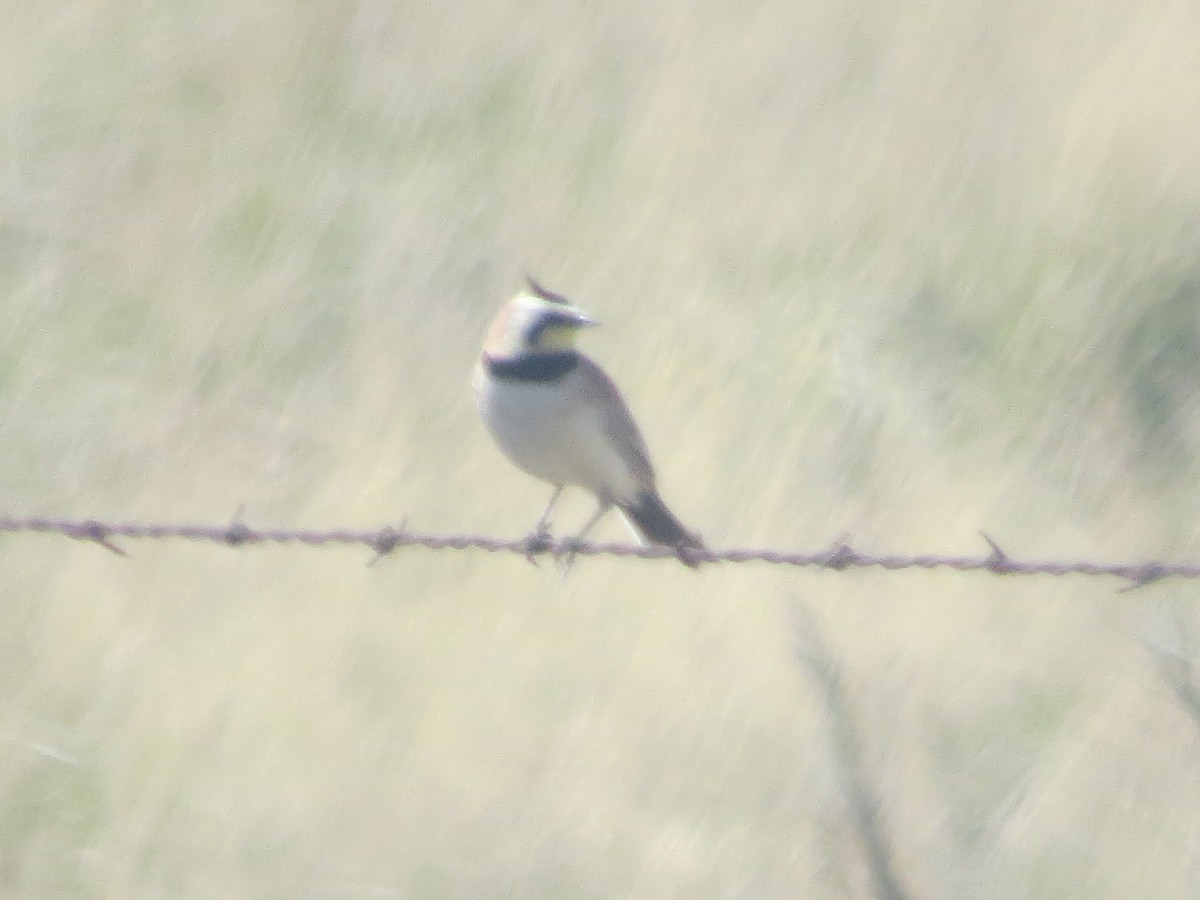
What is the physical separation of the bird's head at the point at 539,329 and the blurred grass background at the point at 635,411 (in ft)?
5.00

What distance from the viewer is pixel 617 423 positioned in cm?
736

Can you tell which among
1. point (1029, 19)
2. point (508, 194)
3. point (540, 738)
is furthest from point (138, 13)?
point (540, 738)

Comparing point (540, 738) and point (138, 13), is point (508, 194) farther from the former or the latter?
point (540, 738)

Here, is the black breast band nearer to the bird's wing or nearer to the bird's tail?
the bird's wing

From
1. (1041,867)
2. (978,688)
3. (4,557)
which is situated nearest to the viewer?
(1041,867)

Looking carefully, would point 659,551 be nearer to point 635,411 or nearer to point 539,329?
point 539,329

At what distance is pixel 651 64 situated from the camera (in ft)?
37.0

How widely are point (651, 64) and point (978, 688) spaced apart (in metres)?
4.65

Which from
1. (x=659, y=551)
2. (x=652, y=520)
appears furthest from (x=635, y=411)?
(x=659, y=551)

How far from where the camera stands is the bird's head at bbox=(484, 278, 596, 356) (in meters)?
7.28

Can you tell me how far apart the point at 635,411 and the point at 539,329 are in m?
2.05

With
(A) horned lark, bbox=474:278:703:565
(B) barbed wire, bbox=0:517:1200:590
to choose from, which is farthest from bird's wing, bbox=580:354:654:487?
(B) barbed wire, bbox=0:517:1200:590

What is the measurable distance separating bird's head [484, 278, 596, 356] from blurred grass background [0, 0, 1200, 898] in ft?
5.00

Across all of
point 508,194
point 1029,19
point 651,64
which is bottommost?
point 508,194
